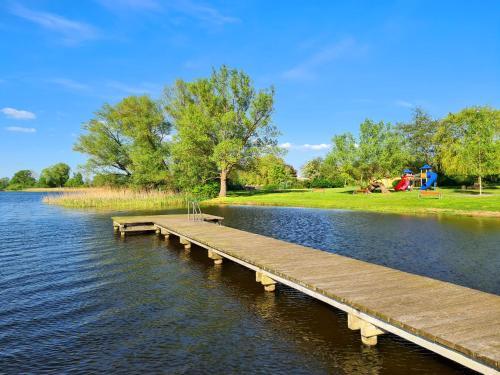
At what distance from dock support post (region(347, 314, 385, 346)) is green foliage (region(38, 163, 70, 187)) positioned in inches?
6104

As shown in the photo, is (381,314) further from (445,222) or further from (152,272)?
(445,222)

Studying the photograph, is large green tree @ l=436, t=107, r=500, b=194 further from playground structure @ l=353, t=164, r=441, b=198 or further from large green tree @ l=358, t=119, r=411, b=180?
large green tree @ l=358, t=119, r=411, b=180

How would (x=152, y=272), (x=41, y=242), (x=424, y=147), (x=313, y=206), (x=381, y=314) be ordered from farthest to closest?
(x=424, y=147), (x=313, y=206), (x=41, y=242), (x=152, y=272), (x=381, y=314)

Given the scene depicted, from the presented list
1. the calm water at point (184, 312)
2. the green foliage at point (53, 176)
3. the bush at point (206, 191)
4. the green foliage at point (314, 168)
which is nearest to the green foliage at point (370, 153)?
the bush at point (206, 191)

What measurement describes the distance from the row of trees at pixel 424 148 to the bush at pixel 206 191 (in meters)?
18.1

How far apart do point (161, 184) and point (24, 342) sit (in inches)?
2138

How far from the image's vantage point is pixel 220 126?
54156mm

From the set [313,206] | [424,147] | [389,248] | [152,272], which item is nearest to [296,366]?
[152,272]

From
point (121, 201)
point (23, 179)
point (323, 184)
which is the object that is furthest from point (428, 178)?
point (23, 179)

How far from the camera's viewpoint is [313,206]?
41.2m

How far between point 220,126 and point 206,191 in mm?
10574

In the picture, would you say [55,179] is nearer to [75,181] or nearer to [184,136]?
[75,181]

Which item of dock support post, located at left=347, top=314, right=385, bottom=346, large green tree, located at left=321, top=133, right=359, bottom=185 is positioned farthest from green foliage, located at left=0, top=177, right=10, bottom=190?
dock support post, located at left=347, top=314, right=385, bottom=346

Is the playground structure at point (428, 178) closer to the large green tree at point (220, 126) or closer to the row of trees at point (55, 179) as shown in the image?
the large green tree at point (220, 126)
